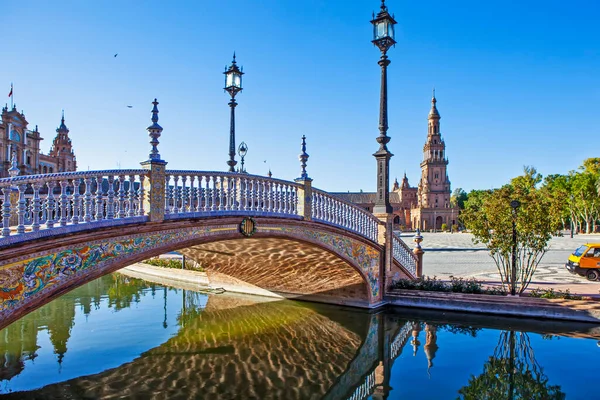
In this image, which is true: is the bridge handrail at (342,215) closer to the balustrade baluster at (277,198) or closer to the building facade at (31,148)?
the balustrade baluster at (277,198)

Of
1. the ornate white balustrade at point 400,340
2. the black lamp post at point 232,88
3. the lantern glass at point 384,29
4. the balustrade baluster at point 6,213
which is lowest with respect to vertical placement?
the ornate white balustrade at point 400,340

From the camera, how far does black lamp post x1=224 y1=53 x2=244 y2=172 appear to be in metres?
15.4

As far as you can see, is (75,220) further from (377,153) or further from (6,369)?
(377,153)

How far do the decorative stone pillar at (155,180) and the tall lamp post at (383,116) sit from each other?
7669mm

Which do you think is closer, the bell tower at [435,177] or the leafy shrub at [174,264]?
the leafy shrub at [174,264]

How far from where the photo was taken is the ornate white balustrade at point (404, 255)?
1578cm

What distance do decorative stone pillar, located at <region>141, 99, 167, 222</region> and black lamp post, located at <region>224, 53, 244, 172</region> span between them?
772cm

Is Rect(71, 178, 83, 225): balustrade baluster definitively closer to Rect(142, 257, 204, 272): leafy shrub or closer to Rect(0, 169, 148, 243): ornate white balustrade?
Rect(0, 169, 148, 243): ornate white balustrade

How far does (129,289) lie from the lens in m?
18.9

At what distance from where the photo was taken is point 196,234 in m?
8.88

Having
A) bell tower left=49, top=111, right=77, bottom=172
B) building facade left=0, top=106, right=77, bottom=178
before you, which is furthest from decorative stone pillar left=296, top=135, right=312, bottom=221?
bell tower left=49, top=111, right=77, bottom=172

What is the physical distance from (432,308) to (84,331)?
9.97m

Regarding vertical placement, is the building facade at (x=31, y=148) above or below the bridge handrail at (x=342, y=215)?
above

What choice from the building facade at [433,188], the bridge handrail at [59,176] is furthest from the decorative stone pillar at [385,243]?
the building facade at [433,188]
